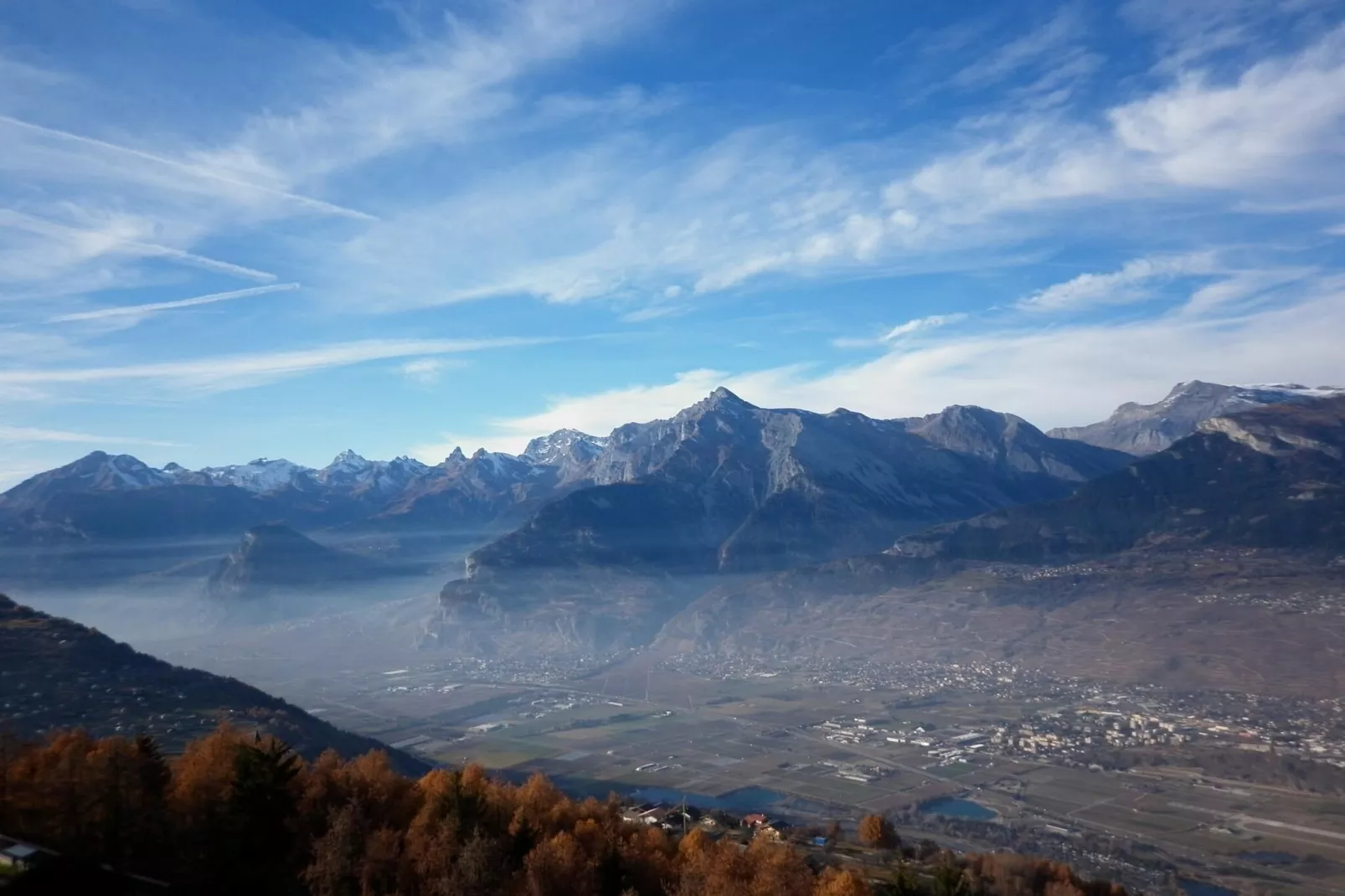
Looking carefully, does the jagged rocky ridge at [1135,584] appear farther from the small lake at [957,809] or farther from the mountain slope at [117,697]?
the mountain slope at [117,697]

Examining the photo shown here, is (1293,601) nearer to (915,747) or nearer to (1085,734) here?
(1085,734)

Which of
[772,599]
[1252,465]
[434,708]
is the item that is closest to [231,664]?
[434,708]

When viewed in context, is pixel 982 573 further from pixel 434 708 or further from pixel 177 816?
pixel 177 816

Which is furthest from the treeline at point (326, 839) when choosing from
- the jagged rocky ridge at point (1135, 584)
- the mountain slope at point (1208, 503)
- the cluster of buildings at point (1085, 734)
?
the mountain slope at point (1208, 503)

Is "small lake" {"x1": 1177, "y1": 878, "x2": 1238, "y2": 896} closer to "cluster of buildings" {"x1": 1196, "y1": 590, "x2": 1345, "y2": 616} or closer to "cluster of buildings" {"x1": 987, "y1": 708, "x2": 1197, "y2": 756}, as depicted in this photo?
"cluster of buildings" {"x1": 987, "y1": 708, "x2": 1197, "y2": 756}

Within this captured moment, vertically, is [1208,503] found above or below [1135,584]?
above

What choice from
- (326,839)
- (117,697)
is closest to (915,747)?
(117,697)
